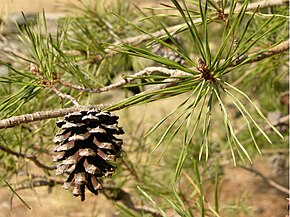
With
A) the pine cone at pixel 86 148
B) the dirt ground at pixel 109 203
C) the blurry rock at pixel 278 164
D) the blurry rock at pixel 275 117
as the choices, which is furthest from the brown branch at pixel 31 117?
the blurry rock at pixel 278 164

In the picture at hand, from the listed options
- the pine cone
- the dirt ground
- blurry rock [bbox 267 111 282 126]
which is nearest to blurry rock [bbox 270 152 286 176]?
the dirt ground

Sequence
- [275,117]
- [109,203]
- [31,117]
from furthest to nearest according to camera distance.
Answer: [109,203] < [275,117] < [31,117]

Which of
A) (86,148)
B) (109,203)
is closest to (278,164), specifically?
(109,203)

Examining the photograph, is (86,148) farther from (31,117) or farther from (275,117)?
(275,117)

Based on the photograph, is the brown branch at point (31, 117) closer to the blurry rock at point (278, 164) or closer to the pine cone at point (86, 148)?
the pine cone at point (86, 148)

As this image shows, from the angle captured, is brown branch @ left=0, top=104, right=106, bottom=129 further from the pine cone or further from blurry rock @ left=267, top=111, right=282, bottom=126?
blurry rock @ left=267, top=111, right=282, bottom=126

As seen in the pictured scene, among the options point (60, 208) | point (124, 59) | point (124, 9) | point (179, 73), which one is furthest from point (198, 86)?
point (60, 208)

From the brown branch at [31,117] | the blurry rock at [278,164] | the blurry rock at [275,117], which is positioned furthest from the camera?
the blurry rock at [278,164]

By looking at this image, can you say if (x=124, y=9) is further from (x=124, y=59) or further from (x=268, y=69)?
(x=268, y=69)
